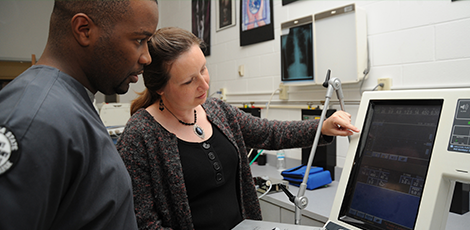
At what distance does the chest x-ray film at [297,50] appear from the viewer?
1.89 meters

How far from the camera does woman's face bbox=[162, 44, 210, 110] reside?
3.28 feet

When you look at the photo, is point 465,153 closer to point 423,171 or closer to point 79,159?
point 423,171

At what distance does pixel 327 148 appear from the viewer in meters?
1.81

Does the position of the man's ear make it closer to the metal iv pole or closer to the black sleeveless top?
the black sleeveless top

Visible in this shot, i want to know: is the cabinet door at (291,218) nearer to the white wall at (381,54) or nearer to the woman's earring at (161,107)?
the white wall at (381,54)

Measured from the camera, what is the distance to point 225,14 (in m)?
2.72

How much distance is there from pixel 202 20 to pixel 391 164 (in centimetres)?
253

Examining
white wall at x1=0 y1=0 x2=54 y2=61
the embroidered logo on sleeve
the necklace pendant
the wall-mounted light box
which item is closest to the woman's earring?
the necklace pendant

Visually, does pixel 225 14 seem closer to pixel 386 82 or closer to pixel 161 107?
pixel 386 82

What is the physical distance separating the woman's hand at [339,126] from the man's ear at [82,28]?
0.78m

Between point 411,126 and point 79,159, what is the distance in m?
0.83

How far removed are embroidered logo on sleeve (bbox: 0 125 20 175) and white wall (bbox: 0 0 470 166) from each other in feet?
5.17

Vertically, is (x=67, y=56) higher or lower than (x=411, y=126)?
higher

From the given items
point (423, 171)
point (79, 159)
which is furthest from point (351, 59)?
point (79, 159)
